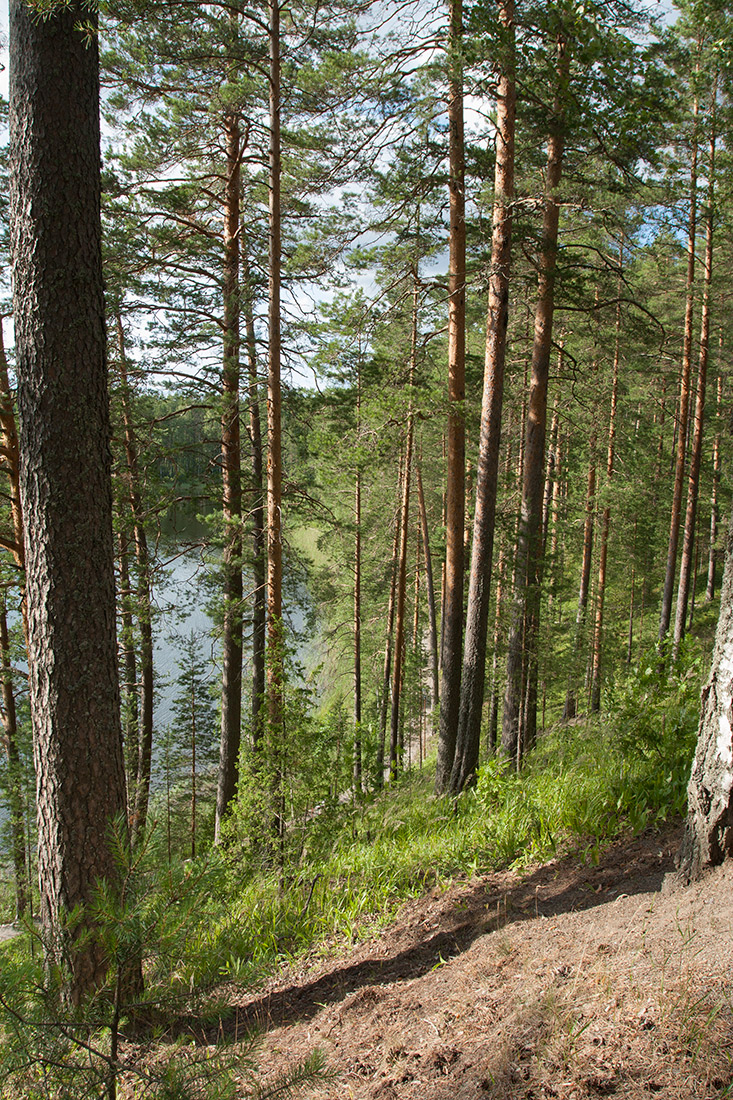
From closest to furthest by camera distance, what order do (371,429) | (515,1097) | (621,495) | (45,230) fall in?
(515,1097) < (45,230) < (371,429) < (621,495)

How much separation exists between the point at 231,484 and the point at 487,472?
3.99 meters

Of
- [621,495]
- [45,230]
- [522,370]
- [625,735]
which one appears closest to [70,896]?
[45,230]

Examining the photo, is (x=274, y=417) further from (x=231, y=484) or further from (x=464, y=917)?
(x=464, y=917)

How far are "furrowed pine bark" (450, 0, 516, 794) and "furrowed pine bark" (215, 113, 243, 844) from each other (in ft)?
10.3

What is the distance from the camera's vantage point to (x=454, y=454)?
25.5ft

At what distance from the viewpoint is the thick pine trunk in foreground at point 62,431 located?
307 centimetres

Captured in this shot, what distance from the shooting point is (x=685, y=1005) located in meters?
2.09

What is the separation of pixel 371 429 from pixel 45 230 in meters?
5.14

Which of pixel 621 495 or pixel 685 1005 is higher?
pixel 621 495

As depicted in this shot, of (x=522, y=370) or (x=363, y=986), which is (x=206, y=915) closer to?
(x=363, y=986)

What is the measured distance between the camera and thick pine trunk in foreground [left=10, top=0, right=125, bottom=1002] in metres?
3.07

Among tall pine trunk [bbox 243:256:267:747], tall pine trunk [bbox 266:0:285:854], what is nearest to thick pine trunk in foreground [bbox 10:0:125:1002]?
tall pine trunk [bbox 266:0:285:854]

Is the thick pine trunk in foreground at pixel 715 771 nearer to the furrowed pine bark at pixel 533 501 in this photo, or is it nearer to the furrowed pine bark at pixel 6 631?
the furrowed pine bark at pixel 533 501

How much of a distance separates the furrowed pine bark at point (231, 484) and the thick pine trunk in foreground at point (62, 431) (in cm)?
472
